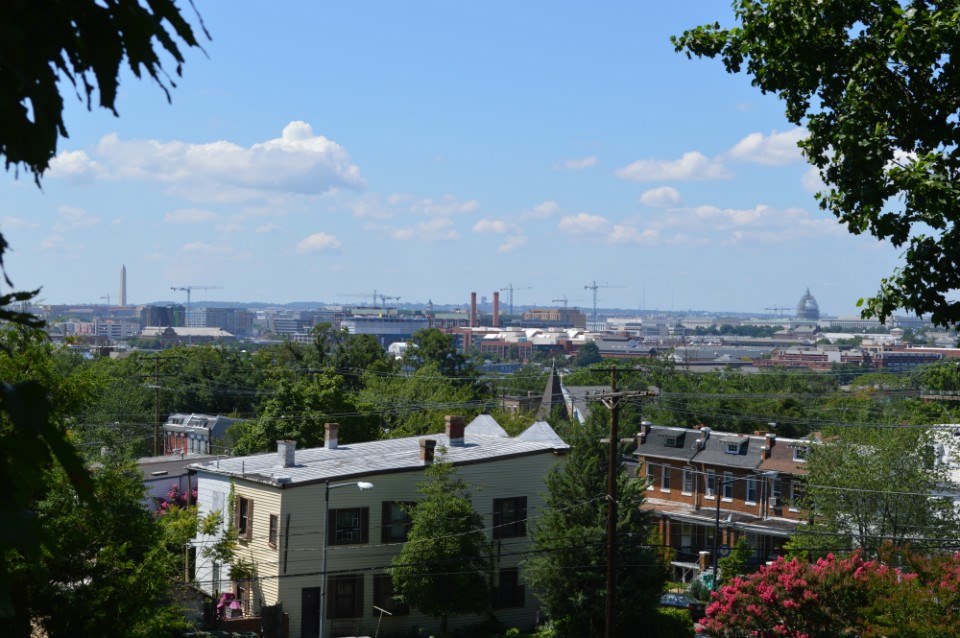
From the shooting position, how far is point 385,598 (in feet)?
130

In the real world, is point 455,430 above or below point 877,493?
above

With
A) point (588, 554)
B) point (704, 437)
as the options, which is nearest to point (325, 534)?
point (588, 554)

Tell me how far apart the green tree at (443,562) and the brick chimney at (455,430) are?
6.39 metres

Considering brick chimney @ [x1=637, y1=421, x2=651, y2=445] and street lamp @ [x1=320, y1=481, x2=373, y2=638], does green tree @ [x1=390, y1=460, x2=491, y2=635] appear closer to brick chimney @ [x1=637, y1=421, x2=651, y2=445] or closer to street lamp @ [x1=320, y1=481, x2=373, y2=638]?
street lamp @ [x1=320, y1=481, x2=373, y2=638]

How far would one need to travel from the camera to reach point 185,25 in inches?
157

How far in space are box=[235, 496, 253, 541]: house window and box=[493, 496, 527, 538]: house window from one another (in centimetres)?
899

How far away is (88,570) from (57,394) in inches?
112

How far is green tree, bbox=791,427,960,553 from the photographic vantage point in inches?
1759

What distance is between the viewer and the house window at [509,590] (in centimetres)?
4144

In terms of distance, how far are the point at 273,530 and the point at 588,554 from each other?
36.2ft

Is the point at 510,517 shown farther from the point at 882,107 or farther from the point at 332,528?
the point at 882,107

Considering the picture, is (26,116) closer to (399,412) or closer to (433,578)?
(433,578)

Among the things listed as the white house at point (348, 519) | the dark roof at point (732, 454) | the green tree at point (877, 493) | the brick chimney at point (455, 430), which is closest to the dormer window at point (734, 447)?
the dark roof at point (732, 454)

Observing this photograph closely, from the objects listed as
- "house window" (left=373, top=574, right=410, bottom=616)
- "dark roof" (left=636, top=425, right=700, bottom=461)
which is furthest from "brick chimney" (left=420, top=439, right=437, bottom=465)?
"dark roof" (left=636, top=425, right=700, bottom=461)
